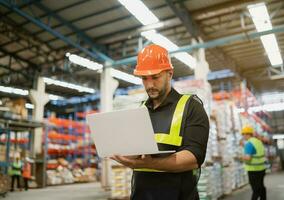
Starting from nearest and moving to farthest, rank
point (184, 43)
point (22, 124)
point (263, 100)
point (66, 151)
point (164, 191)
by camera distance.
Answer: point (164, 191) < point (22, 124) < point (184, 43) < point (66, 151) < point (263, 100)

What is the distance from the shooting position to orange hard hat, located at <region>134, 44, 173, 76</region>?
6.66ft

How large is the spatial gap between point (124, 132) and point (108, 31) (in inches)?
489

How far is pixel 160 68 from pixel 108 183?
1096 centimetres

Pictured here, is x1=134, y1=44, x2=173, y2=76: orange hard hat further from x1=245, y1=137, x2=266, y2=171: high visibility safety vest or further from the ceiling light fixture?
the ceiling light fixture

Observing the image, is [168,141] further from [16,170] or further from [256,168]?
[16,170]

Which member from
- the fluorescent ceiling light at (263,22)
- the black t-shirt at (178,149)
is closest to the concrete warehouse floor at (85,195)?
the fluorescent ceiling light at (263,22)

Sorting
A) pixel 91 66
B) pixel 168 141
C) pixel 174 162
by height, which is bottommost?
pixel 174 162

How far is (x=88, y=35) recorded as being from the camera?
1402cm

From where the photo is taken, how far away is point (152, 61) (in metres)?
2.06

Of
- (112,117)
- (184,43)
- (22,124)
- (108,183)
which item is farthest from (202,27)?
(112,117)

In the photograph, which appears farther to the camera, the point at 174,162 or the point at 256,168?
the point at 256,168

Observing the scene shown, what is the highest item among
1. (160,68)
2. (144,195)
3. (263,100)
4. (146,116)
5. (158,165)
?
(263,100)

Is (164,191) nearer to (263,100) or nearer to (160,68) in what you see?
(160,68)

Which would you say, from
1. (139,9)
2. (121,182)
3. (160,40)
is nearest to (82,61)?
(160,40)
